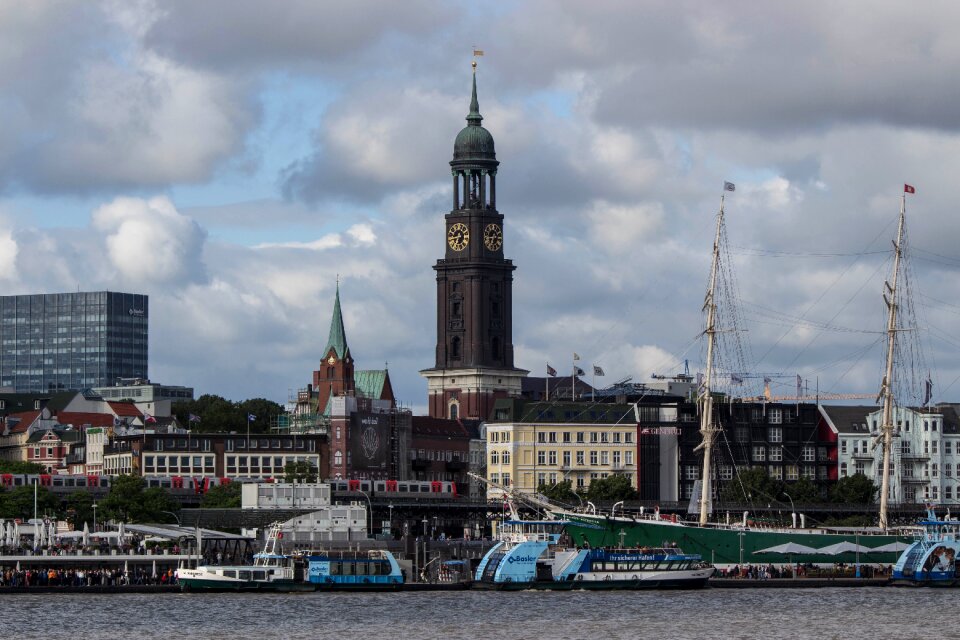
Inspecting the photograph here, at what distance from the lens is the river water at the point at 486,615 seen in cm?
12838

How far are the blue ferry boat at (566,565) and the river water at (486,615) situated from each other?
233 cm

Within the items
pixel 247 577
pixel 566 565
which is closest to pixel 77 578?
pixel 247 577

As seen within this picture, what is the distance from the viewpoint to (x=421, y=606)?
150500mm

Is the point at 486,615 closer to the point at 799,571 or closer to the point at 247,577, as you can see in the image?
the point at 247,577

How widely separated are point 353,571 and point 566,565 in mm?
15376

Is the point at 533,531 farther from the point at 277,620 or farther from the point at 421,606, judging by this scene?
the point at 277,620

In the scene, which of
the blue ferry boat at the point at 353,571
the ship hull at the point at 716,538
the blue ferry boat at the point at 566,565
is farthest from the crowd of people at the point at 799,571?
the blue ferry boat at the point at 353,571

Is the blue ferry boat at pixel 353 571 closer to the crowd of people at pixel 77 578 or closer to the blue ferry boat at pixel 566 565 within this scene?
the blue ferry boat at pixel 566 565

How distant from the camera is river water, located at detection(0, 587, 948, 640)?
12838 centimetres

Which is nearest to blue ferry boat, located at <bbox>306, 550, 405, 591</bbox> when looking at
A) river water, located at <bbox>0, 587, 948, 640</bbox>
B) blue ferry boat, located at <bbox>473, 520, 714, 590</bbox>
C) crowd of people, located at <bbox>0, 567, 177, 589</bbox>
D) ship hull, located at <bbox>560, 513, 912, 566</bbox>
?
river water, located at <bbox>0, 587, 948, 640</bbox>

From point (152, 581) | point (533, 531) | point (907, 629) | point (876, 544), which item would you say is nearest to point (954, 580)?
point (876, 544)

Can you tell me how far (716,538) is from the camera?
19038cm

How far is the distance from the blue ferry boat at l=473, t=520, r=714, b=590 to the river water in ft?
7.64

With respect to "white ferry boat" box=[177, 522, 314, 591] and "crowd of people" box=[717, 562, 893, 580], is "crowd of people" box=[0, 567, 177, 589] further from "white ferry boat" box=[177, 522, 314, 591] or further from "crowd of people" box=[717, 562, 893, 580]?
"crowd of people" box=[717, 562, 893, 580]
